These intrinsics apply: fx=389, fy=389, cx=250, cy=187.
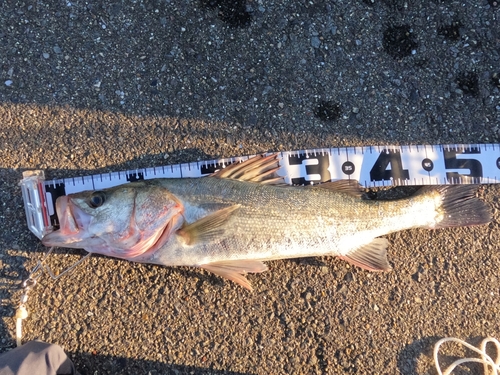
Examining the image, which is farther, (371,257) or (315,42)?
(315,42)

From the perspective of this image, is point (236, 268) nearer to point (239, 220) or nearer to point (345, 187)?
point (239, 220)

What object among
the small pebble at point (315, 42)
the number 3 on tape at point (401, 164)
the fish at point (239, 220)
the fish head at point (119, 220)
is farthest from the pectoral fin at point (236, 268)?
the small pebble at point (315, 42)

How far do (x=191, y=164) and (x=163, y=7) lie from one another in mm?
1419

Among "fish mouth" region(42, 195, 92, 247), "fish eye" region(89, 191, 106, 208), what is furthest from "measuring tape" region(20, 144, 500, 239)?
"fish mouth" region(42, 195, 92, 247)

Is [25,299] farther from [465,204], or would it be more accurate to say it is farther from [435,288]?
[465,204]

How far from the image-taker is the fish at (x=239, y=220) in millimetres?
2746

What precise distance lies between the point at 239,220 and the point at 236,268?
37 cm

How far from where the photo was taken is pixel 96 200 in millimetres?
2744

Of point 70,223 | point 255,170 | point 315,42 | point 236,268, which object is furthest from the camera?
point 315,42

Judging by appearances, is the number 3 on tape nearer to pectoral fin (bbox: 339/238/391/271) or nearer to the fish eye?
pectoral fin (bbox: 339/238/391/271)

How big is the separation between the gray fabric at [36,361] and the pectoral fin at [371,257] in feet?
7.44

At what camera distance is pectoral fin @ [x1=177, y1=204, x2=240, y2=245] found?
2.82 metres

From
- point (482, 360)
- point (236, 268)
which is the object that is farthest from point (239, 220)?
point (482, 360)

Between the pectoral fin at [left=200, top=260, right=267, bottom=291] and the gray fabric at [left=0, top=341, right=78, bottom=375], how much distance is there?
49.4 inches
